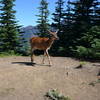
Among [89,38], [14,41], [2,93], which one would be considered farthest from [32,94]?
[14,41]

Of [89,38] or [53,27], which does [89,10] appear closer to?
[89,38]

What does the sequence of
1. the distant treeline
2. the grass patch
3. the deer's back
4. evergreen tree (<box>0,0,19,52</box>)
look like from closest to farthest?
the grass patch → the deer's back → the distant treeline → evergreen tree (<box>0,0,19,52</box>)

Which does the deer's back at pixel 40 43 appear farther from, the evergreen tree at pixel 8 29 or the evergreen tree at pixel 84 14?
the evergreen tree at pixel 8 29

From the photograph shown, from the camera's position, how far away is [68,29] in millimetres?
26422

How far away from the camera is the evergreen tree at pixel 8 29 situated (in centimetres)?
2978

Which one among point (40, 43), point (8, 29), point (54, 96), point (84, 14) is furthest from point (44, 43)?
point (8, 29)

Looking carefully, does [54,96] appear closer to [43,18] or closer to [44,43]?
[44,43]

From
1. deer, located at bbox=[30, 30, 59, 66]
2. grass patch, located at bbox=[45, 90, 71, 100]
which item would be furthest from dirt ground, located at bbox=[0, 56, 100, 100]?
deer, located at bbox=[30, 30, 59, 66]

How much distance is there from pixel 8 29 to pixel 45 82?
777 inches

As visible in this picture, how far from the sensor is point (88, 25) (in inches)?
915

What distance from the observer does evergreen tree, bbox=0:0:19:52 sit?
29.8 m

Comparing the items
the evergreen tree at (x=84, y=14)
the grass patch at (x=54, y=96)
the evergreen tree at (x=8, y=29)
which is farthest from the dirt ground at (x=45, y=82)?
the evergreen tree at (x=8, y=29)

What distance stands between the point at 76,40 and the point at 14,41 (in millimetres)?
8701

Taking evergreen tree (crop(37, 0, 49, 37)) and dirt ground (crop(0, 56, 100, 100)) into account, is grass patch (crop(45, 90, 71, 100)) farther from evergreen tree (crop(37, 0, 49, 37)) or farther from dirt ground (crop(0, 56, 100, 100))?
evergreen tree (crop(37, 0, 49, 37))
